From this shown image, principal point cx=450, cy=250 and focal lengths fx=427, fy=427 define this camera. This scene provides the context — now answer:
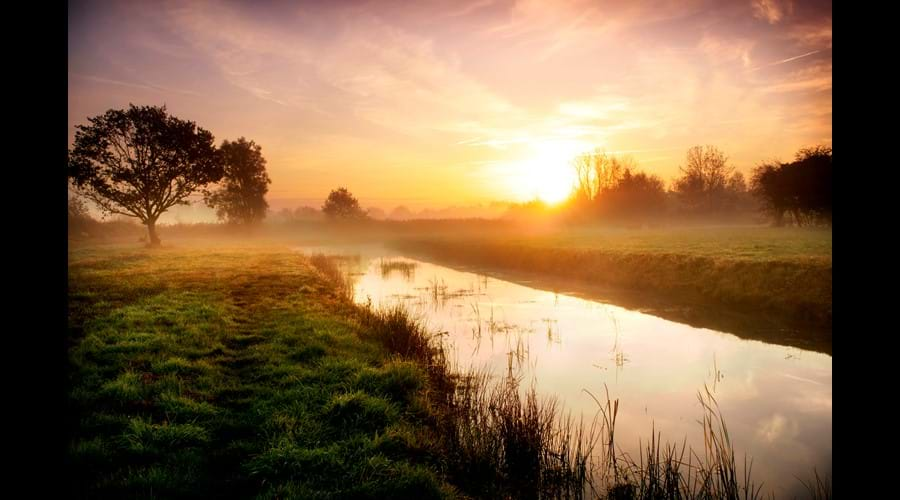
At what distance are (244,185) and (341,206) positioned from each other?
143 feet

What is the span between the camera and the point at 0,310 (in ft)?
6.09

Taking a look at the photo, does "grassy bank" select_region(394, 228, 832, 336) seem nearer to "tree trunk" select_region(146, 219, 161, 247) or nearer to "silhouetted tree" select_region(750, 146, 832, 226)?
"silhouetted tree" select_region(750, 146, 832, 226)

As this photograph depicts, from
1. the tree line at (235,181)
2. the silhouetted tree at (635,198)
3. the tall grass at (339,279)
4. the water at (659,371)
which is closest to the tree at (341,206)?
the tree line at (235,181)

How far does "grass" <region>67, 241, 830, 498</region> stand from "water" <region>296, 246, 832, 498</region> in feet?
1.52

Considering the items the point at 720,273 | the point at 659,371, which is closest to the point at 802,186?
the point at 720,273

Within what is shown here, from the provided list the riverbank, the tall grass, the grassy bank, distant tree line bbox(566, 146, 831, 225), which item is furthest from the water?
distant tree line bbox(566, 146, 831, 225)

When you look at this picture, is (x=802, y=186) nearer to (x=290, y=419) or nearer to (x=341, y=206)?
(x=290, y=419)

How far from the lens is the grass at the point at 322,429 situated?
5.37 m

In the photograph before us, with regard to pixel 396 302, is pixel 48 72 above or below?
above

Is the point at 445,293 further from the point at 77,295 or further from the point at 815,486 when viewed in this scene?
the point at 815,486

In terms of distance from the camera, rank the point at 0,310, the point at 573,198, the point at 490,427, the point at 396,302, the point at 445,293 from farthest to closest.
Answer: the point at 573,198, the point at 445,293, the point at 396,302, the point at 490,427, the point at 0,310

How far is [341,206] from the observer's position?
376 ft
